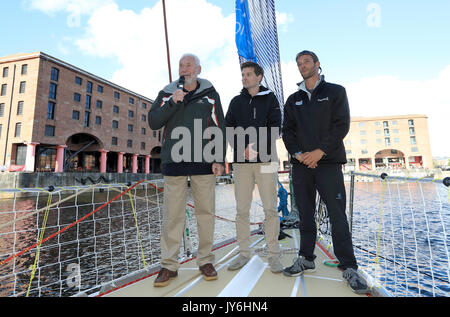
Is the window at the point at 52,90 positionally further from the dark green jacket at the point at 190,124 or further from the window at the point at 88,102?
the dark green jacket at the point at 190,124

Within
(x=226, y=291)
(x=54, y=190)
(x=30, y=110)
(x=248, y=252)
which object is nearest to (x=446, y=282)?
(x=248, y=252)

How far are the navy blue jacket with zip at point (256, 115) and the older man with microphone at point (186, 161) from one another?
0.35m

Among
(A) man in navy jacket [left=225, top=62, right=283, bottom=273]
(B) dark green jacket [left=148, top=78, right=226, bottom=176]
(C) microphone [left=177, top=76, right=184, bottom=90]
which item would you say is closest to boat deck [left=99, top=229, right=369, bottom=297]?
(A) man in navy jacket [left=225, top=62, right=283, bottom=273]

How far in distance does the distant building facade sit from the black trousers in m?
55.7

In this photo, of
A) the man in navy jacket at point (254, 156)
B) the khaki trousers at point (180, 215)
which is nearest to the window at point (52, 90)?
the man in navy jacket at point (254, 156)

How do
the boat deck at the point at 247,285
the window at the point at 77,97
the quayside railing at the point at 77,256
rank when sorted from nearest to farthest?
the boat deck at the point at 247,285
the quayside railing at the point at 77,256
the window at the point at 77,97

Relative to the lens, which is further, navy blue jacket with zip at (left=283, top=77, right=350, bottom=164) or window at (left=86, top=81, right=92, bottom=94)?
window at (left=86, top=81, right=92, bottom=94)

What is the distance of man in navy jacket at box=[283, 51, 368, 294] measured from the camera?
1900 mm

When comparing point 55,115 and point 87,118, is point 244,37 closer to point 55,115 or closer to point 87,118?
point 55,115

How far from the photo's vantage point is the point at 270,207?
2.22m

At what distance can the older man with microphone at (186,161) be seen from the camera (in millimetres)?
→ 1978

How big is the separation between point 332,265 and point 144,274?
1.81m

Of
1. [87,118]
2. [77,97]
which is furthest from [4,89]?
[87,118]

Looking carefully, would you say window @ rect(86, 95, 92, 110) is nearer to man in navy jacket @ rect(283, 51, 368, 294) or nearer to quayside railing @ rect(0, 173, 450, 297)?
quayside railing @ rect(0, 173, 450, 297)
